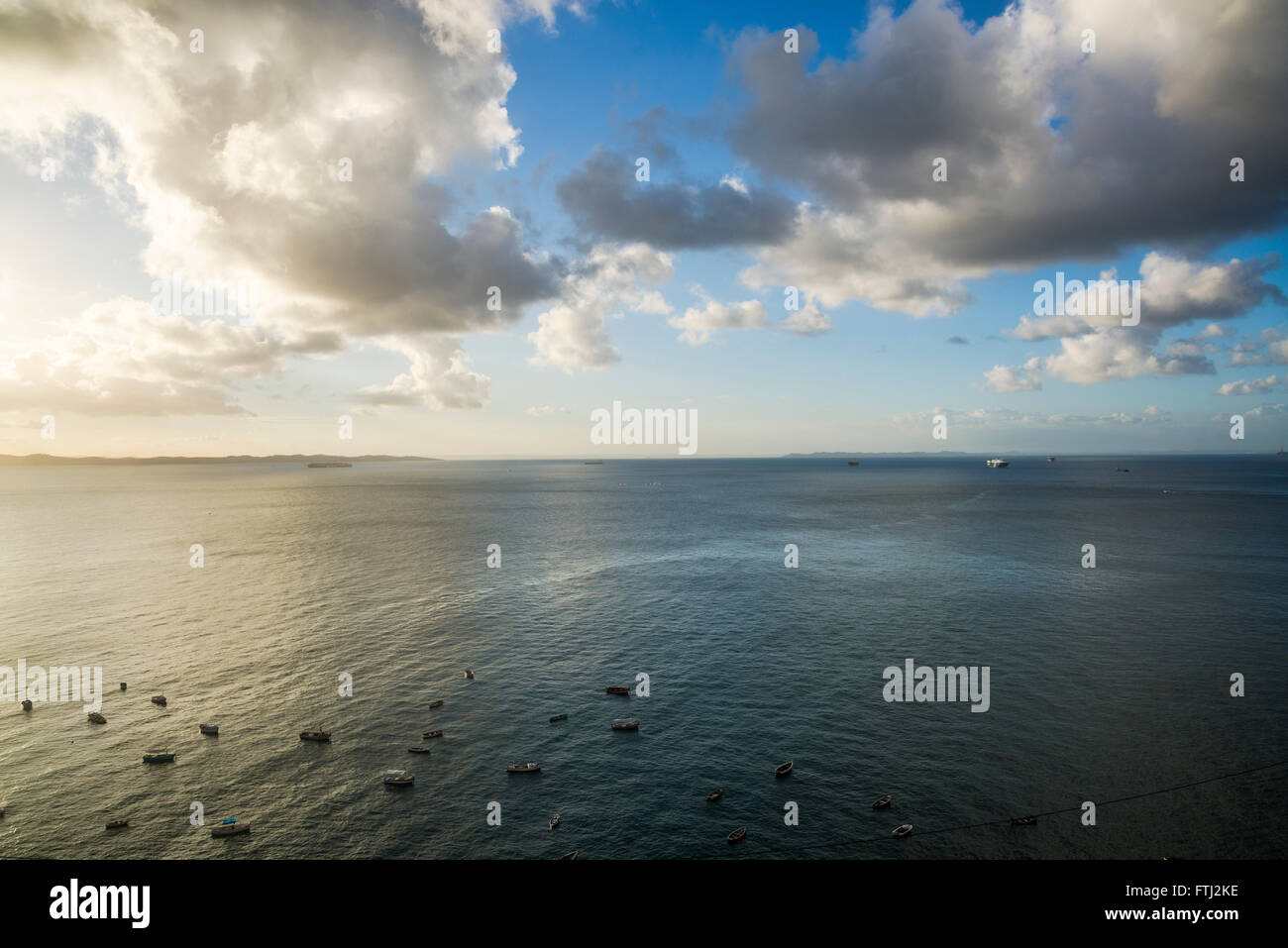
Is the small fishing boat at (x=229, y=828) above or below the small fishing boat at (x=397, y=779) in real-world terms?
below

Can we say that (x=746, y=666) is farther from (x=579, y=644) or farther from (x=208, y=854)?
(x=208, y=854)

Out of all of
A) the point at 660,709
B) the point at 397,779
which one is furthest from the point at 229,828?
the point at 660,709

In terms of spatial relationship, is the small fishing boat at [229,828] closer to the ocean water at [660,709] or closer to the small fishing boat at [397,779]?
the ocean water at [660,709]

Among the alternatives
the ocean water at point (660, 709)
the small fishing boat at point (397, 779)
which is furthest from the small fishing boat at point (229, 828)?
the small fishing boat at point (397, 779)

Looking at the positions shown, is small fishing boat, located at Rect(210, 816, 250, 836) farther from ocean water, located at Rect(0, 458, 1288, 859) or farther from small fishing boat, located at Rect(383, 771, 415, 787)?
small fishing boat, located at Rect(383, 771, 415, 787)
